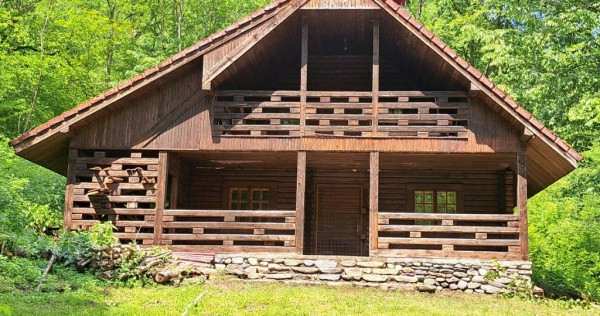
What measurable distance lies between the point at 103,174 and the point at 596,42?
16.4 metres

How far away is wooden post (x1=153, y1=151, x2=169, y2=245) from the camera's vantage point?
13.6 meters

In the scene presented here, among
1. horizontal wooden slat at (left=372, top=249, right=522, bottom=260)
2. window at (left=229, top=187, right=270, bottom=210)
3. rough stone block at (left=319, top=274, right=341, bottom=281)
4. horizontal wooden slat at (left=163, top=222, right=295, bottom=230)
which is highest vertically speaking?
window at (left=229, top=187, right=270, bottom=210)

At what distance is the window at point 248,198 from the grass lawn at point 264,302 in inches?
201

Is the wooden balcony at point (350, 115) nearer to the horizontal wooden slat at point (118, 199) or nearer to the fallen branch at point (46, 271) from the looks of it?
the horizontal wooden slat at point (118, 199)

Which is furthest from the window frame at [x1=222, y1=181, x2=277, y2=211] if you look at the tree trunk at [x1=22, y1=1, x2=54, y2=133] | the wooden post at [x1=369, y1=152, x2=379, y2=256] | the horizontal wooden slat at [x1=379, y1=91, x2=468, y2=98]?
the tree trunk at [x1=22, y1=1, x2=54, y2=133]

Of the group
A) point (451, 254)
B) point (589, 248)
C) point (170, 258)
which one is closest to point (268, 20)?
point (170, 258)

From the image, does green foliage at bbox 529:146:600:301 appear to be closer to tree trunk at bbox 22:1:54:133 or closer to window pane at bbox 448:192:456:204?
window pane at bbox 448:192:456:204

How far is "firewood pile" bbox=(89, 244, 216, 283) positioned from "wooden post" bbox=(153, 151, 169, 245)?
106 centimetres

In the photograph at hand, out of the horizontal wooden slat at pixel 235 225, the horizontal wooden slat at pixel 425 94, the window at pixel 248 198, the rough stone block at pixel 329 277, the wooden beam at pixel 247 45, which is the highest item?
the wooden beam at pixel 247 45

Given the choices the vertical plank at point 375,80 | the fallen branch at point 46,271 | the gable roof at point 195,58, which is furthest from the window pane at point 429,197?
the fallen branch at point 46,271

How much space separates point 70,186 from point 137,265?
330 cm

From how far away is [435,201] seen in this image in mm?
17016

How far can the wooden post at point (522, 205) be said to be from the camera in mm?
12969

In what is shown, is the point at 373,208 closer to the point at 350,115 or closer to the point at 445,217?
the point at 445,217
